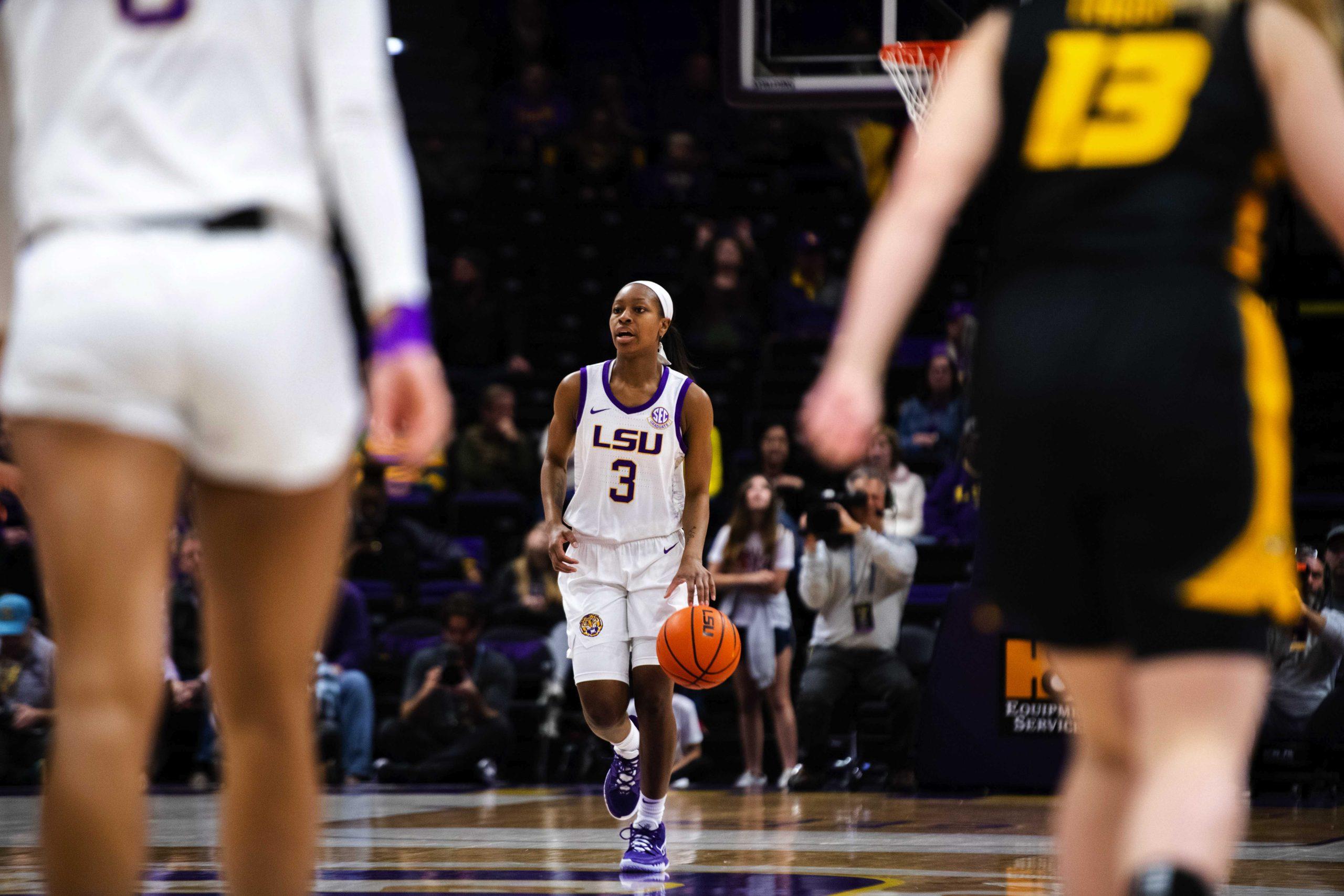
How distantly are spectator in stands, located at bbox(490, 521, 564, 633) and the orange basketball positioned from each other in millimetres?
4544

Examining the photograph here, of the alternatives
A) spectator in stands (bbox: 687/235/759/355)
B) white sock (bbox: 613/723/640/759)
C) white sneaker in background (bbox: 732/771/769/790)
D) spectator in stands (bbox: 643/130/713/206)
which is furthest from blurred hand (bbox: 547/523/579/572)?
spectator in stands (bbox: 643/130/713/206)

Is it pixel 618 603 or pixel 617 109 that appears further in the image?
pixel 617 109

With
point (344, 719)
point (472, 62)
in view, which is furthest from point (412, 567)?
point (472, 62)

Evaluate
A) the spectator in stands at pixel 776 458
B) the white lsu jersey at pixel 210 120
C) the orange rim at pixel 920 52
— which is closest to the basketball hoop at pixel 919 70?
the orange rim at pixel 920 52

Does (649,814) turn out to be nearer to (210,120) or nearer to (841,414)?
(841,414)

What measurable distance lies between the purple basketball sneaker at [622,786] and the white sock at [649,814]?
406mm

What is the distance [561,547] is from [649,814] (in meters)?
1.18

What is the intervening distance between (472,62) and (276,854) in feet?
61.1

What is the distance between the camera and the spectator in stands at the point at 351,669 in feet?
37.1

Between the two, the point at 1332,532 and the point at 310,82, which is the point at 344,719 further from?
the point at 310,82

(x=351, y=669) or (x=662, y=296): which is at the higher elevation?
(x=662, y=296)

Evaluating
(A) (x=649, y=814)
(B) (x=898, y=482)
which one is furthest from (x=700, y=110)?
(A) (x=649, y=814)

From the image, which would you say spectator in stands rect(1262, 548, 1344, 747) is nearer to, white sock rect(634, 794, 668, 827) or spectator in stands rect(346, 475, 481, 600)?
white sock rect(634, 794, 668, 827)

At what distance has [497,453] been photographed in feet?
45.1
